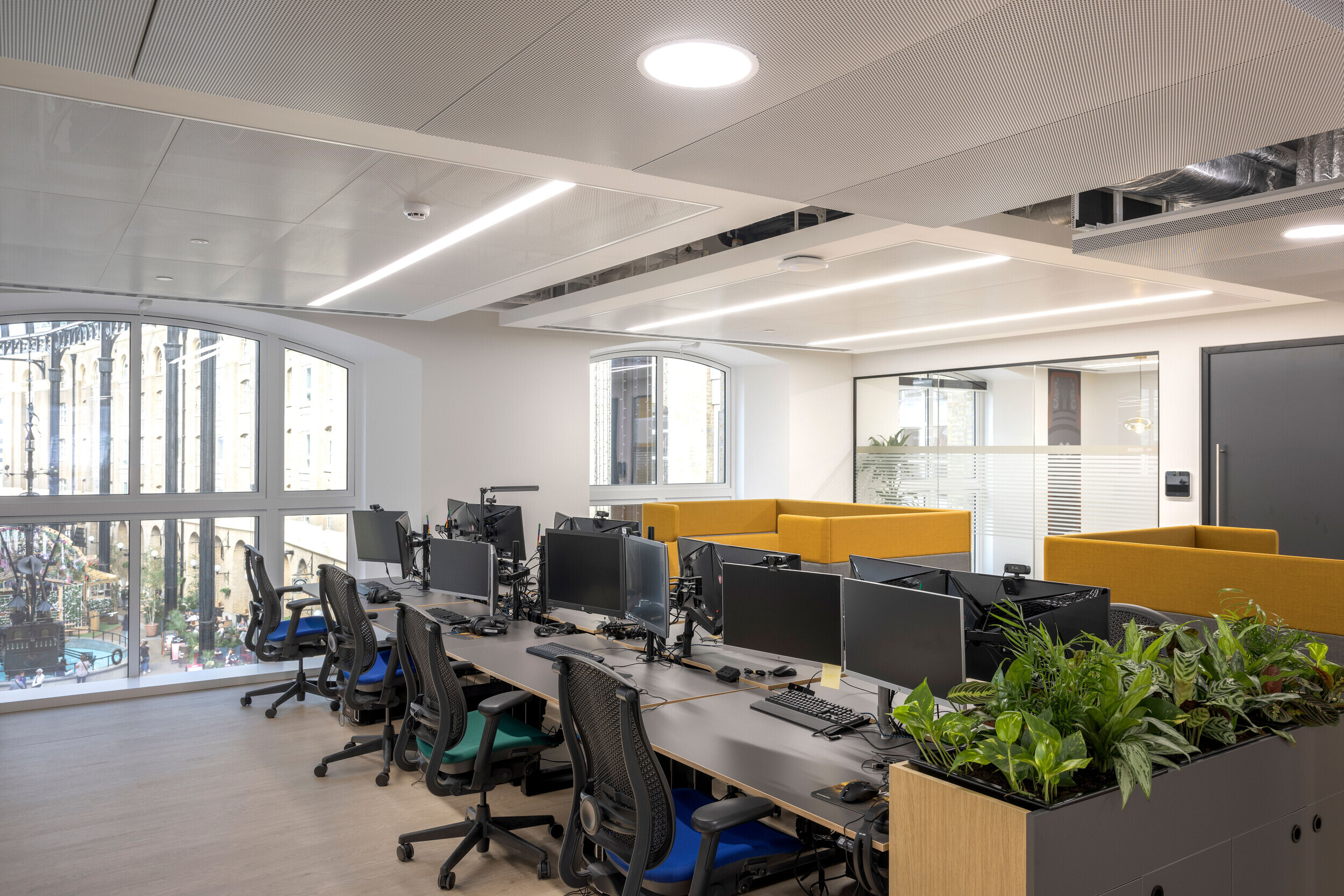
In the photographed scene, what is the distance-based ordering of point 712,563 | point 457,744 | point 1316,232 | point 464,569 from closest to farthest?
1. point 457,744
2. point 1316,232
3. point 712,563
4. point 464,569

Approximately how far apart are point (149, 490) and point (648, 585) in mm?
4898

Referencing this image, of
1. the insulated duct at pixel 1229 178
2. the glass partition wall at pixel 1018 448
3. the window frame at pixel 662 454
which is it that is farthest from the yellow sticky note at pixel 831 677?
the glass partition wall at pixel 1018 448

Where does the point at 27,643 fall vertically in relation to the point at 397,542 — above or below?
below

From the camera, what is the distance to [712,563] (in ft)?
13.4

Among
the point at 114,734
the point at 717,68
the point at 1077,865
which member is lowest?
the point at 114,734

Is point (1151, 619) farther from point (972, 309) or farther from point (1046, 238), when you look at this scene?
point (972, 309)

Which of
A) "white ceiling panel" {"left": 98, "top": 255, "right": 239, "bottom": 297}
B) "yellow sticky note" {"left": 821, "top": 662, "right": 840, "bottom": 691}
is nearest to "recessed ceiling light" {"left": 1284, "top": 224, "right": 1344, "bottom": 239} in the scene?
"yellow sticky note" {"left": 821, "top": 662, "right": 840, "bottom": 691}

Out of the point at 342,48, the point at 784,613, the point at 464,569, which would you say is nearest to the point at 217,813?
the point at 464,569

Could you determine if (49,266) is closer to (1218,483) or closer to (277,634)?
(277,634)

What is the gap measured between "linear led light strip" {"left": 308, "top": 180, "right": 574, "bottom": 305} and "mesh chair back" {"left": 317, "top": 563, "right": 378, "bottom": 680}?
172 cm

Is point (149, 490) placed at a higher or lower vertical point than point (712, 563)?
higher

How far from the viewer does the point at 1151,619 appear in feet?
12.7

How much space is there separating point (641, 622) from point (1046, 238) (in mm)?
2826

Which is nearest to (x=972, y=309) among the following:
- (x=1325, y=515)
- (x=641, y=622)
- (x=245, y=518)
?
(x=1325, y=515)
